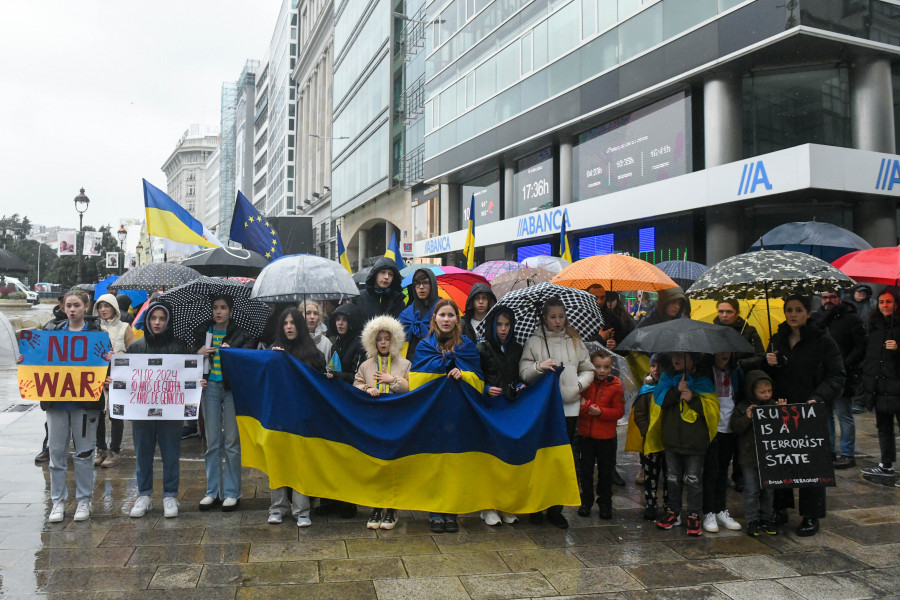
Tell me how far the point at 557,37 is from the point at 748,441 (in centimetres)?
1939

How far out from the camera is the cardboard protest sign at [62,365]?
5836mm

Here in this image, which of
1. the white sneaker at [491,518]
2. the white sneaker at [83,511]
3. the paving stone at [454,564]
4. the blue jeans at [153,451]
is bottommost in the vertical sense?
the paving stone at [454,564]

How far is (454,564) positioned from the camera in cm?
507

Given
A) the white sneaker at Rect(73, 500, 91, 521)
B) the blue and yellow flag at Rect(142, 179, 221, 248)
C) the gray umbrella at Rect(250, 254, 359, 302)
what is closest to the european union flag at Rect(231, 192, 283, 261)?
the blue and yellow flag at Rect(142, 179, 221, 248)

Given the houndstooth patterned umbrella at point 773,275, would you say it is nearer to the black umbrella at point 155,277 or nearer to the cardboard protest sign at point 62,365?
the cardboard protest sign at point 62,365

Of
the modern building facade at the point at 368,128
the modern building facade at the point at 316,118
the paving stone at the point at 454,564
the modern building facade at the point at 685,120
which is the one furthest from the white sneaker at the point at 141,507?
the modern building facade at the point at 316,118

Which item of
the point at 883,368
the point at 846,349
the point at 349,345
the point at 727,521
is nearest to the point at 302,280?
the point at 349,345

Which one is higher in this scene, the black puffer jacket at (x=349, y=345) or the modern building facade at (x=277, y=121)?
the modern building facade at (x=277, y=121)

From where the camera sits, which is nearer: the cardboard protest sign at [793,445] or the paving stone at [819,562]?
the paving stone at [819,562]

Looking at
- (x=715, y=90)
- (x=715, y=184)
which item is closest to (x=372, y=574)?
(x=715, y=184)

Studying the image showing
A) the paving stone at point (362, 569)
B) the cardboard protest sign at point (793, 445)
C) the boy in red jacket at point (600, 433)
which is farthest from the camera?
the boy in red jacket at point (600, 433)

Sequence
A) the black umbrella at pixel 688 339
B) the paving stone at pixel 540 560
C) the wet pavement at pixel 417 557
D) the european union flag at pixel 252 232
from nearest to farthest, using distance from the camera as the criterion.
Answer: the wet pavement at pixel 417 557
the paving stone at pixel 540 560
the black umbrella at pixel 688 339
the european union flag at pixel 252 232

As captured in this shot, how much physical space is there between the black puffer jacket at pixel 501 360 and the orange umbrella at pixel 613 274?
2.34 metres

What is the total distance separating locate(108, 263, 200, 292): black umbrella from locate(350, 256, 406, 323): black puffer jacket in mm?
4052
